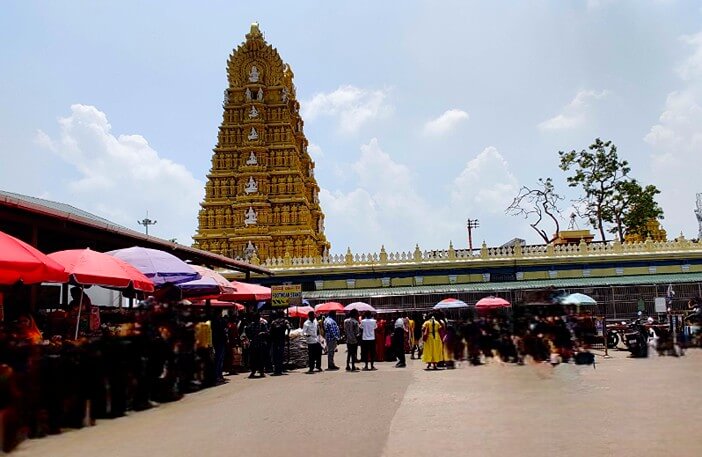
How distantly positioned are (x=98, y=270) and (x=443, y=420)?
5558 millimetres

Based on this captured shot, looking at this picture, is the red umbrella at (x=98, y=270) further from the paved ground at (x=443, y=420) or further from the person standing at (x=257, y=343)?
the person standing at (x=257, y=343)

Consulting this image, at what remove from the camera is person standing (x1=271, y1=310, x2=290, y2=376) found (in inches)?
596

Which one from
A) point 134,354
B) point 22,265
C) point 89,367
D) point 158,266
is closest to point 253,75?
point 158,266

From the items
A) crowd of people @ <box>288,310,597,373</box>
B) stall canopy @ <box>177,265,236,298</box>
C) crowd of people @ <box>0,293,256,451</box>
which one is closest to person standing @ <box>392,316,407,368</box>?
crowd of people @ <box>288,310,597,373</box>

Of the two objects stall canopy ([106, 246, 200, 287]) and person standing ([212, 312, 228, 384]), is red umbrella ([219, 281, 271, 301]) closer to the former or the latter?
person standing ([212, 312, 228, 384])

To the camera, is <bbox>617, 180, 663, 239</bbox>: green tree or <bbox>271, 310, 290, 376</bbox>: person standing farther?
<bbox>617, 180, 663, 239</bbox>: green tree

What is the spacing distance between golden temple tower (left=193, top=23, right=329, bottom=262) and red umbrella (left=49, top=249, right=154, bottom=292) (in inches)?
1087

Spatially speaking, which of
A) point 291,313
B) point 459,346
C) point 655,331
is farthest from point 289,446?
point 291,313

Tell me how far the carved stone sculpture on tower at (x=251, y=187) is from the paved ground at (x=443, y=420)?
2937cm

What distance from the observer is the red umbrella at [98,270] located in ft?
31.1

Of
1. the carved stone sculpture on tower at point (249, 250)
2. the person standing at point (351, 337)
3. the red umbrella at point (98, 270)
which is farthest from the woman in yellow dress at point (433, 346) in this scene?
the carved stone sculpture on tower at point (249, 250)

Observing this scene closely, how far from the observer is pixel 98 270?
9766 millimetres

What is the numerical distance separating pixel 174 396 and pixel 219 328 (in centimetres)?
334

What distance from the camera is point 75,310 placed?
10.8 metres
